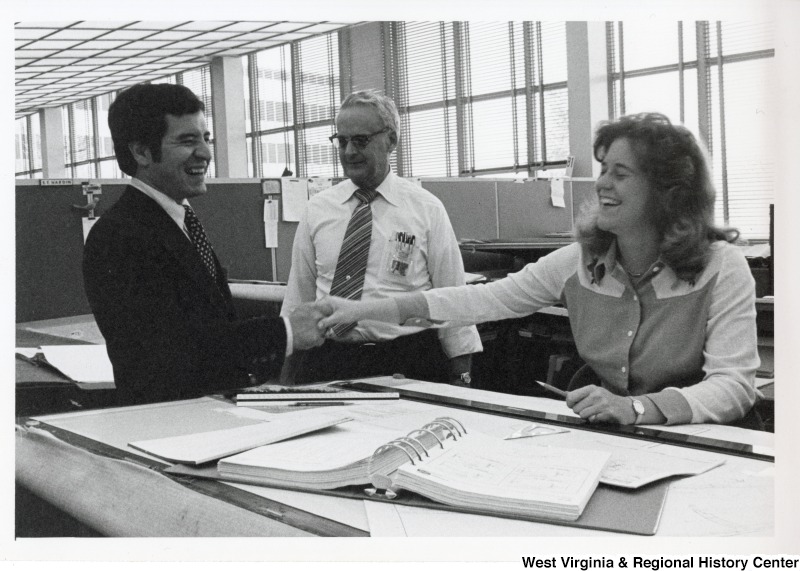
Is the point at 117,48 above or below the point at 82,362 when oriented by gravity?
above

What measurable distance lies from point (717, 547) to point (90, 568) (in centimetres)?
94

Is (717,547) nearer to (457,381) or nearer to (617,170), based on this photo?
(617,170)

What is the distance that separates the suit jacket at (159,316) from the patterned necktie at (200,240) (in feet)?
0.24

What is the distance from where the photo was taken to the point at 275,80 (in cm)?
677

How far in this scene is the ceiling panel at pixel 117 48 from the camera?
1.92 m

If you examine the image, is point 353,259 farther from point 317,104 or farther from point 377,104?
point 317,104

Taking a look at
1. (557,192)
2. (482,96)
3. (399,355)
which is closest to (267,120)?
(482,96)

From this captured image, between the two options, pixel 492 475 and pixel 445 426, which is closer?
pixel 492 475

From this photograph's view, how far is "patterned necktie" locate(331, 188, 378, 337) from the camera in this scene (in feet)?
7.54

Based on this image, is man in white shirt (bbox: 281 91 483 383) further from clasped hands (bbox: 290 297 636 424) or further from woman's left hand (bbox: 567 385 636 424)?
woman's left hand (bbox: 567 385 636 424)

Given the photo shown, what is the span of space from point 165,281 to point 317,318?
1.15 feet

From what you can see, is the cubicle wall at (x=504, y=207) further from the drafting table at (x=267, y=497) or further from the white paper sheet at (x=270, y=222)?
the drafting table at (x=267, y=497)

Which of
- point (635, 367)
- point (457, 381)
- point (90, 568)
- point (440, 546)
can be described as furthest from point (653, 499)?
point (457, 381)

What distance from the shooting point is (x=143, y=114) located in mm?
1606
